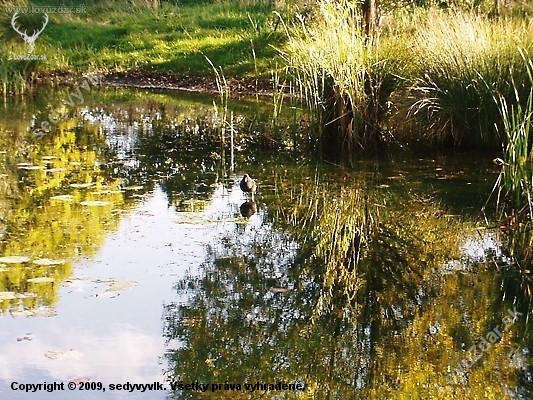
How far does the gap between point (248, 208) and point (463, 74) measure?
3010 mm

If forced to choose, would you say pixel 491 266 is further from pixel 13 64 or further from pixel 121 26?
pixel 121 26

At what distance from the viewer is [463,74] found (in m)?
7.89

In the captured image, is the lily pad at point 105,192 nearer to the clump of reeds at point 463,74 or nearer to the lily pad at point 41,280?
the lily pad at point 41,280

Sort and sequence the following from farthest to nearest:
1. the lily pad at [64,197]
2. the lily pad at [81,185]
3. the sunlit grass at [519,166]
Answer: the lily pad at [81,185], the lily pad at [64,197], the sunlit grass at [519,166]

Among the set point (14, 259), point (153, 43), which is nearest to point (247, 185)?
point (14, 259)

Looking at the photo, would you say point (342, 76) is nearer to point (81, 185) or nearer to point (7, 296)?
point (81, 185)

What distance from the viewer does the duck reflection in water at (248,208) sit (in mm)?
5930

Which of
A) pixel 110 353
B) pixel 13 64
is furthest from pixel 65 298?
pixel 13 64

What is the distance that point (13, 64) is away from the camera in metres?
13.3

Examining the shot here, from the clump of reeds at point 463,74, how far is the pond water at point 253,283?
41 cm

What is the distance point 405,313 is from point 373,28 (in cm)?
529

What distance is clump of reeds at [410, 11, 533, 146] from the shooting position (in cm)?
773

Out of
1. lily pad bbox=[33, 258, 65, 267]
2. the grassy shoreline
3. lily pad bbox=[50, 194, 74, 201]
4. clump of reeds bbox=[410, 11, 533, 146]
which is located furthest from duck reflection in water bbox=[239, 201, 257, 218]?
the grassy shoreline

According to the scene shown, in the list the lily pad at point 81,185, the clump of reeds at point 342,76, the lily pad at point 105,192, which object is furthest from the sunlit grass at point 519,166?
the lily pad at point 81,185
